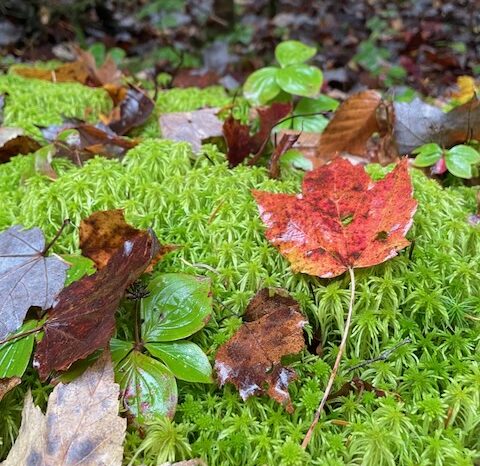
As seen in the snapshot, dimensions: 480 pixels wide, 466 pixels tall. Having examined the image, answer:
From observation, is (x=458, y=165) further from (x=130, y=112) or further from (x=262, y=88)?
(x=130, y=112)

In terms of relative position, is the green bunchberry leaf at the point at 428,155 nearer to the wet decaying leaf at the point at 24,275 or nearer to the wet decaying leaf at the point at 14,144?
the wet decaying leaf at the point at 24,275

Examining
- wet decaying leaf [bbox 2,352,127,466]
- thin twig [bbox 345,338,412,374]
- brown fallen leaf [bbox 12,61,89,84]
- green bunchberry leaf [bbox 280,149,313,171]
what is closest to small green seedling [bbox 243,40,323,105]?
green bunchberry leaf [bbox 280,149,313,171]

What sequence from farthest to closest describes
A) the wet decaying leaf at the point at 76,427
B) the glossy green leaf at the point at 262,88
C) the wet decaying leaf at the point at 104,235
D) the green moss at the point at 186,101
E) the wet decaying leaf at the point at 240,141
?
1. the green moss at the point at 186,101
2. the glossy green leaf at the point at 262,88
3. the wet decaying leaf at the point at 240,141
4. the wet decaying leaf at the point at 104,235
5. the wet decaying leaf at the point at 76,427

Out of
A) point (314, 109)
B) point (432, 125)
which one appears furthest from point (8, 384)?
point (314, 109)

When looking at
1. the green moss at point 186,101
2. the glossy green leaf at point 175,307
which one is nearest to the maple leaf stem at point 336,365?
the glossy green leaf at point 175,307

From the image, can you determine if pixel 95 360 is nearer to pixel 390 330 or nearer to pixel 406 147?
pixel 390 330
